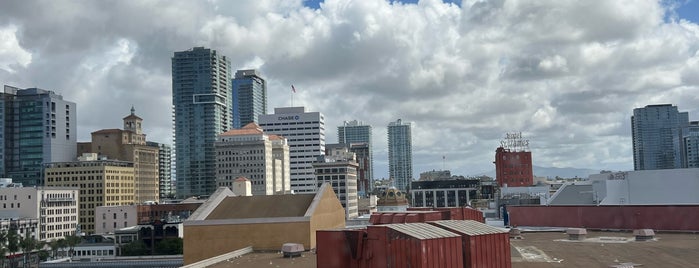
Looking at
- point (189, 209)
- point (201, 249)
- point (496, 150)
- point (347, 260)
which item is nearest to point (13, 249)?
point (189, 209)

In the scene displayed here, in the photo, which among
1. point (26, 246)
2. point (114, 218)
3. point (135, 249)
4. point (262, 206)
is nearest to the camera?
point (262, 206)

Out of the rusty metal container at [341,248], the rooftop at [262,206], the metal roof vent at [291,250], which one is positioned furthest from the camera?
the rooftop at [262,206]

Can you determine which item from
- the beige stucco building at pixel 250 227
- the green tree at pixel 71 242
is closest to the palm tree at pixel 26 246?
the green tree at pixel 71 242

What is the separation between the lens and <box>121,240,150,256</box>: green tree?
121 meters

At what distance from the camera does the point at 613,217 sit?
5775cm

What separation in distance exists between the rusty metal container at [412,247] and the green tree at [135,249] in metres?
105

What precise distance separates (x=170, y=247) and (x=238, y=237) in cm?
7926

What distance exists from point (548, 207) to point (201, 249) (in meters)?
35.9

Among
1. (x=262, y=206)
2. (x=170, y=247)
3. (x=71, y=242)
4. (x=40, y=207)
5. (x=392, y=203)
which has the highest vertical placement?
(x=262, y=206)

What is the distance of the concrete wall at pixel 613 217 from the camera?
171ft

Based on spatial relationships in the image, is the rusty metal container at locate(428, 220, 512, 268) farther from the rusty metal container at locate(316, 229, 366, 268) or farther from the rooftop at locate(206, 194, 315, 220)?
→ the rooftop at locate(206, 194, 315, 220)

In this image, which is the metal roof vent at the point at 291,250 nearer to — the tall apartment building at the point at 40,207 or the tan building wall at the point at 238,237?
the tan building wall at the point at 238,237

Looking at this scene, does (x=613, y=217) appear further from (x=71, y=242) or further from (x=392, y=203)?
(x=71, y=242)

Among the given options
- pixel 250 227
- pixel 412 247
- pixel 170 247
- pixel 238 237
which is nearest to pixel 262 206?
pixel 250 227
